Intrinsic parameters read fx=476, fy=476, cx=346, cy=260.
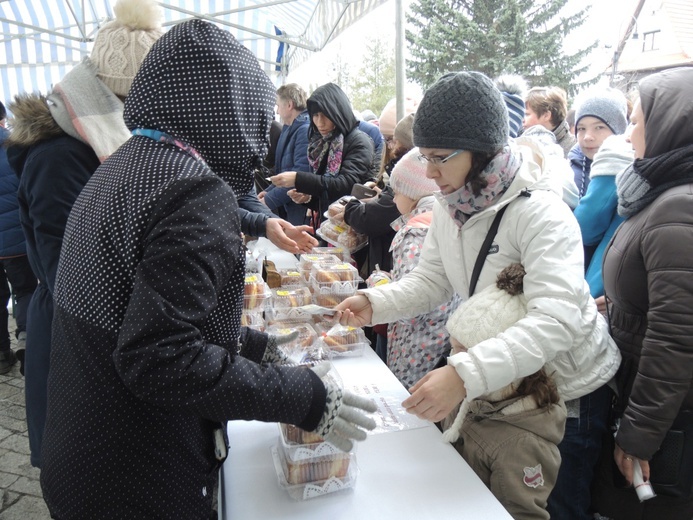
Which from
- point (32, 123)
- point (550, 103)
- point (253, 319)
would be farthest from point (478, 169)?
point (550, 103)

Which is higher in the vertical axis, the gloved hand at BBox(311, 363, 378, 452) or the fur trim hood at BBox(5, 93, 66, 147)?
the fur trim hood at BBox(5, 93, 66, 147)

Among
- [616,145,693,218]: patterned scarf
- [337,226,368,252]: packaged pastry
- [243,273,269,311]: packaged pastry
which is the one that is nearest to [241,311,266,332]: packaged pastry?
[243,273,269,311]: packaged pastry

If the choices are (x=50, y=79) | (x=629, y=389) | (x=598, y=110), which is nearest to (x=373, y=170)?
(x=598, y=110)

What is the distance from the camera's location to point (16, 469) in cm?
245

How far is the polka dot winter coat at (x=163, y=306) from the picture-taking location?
77 cm

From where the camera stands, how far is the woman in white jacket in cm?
115

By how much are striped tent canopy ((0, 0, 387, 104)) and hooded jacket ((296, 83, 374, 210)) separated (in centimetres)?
230

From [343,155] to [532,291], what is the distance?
8.10 ft

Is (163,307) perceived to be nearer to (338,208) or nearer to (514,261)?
(514,261)

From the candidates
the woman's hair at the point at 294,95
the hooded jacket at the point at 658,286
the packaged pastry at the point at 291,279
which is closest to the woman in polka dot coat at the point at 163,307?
the hooded jacket at the point at 658,286

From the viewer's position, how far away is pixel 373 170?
360 centimetres

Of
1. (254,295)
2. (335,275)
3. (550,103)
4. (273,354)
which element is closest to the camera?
(273,354)

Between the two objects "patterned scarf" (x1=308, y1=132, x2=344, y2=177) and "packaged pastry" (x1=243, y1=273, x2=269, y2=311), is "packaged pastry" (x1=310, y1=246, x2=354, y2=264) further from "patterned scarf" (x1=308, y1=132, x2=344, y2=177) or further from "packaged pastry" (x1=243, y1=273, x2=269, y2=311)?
"patterned scarf" (x1=308, y1=132, x2=344, y2=177)

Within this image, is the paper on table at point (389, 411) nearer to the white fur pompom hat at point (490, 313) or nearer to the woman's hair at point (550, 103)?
the white fur pompom hat at point (490, 313)
